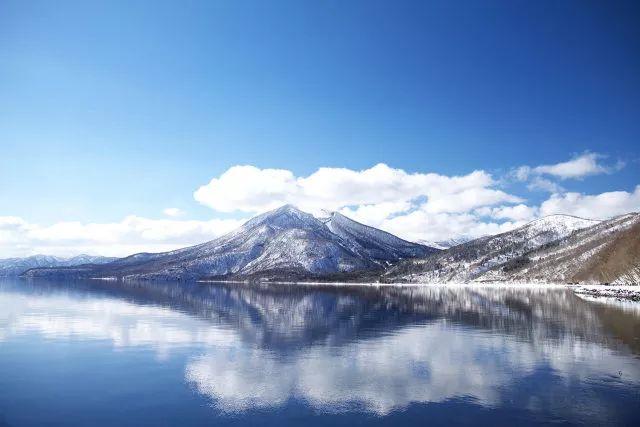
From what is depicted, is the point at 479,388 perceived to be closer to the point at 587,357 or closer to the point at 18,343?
the point at 587,357

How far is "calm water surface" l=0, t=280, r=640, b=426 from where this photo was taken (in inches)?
1212

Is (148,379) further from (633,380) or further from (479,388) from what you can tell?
(633,380)

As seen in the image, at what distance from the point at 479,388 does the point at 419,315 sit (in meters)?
62.1

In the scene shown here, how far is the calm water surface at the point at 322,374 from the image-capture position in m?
30.8

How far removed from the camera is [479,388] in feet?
121

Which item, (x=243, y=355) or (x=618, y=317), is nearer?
(x=243, y=355)

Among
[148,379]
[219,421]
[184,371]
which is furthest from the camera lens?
[184,371]

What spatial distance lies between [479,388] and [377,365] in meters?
10.8

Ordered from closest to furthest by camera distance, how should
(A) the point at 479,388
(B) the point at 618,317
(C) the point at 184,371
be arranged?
(A) the point at 479,388
(C) the point at 184,371
(B) the point at 618,317

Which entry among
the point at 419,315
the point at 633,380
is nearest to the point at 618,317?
the point at 419,315

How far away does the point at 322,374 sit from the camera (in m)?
41.5

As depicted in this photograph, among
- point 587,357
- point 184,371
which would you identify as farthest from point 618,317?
point 184,371

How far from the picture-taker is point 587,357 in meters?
47.8

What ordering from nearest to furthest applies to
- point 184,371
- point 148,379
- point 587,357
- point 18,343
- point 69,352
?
point 148,379, point 184,371, point 587,357, point 69,352, point 18,343
